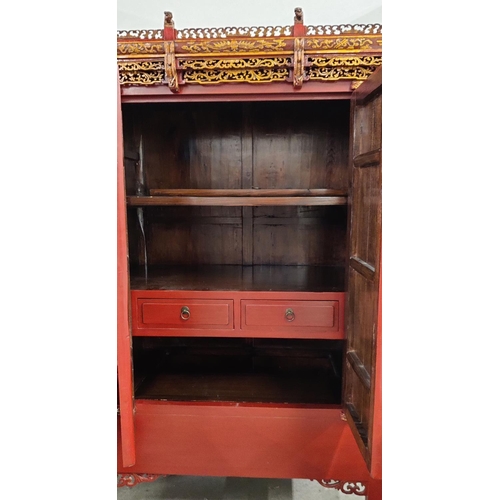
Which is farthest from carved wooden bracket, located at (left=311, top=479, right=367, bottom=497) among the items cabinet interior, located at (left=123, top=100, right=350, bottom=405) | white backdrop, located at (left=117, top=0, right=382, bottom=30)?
white backdrop, located at (left=117, top=0, right=382, bottom=30)

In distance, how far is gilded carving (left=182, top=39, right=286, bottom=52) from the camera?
1226 mm

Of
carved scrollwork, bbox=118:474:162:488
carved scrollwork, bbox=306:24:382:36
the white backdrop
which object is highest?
the white backdrop

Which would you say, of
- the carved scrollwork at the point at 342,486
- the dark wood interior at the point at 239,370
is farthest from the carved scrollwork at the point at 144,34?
the carved scrollwork at the point at 342,486

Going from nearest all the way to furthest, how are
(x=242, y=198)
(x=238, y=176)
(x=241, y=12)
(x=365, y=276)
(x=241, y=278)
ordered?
(x=365, y=276)
(x=242, y=198)
(x=241, y=278)
(x=241, y=12)
(x=238, y=176)

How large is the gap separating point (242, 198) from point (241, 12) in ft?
3.38

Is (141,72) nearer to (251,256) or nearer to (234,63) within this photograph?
(234,63)

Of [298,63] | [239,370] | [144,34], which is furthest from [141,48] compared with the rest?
[239,370]

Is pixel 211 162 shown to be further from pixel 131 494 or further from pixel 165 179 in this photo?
pixel 131 494

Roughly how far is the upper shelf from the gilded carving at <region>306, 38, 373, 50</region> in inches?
18.8

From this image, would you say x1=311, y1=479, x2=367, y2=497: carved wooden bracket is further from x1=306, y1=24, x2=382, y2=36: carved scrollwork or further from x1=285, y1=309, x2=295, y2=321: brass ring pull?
x1=306, y1=24, x2=382, y2=36: carved scrollwork

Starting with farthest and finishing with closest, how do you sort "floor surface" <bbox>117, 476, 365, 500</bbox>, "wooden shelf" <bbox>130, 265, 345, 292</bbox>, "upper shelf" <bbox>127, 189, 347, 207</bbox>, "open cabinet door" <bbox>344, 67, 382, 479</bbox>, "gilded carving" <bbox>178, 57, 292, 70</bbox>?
"floor surface" <bbox>117, 476, 365, 500</bbox>
"wooden shelf" <bbox>130, 265, 345, 292</bbox>
"upper shelf" <bbox>127, 189, 347, 207</bbox>
"gilded carving" <bbox>178, 57, 292, 70</bbox>
"open cabinet door" <bbox>344, 67, 382, 479</bbox>

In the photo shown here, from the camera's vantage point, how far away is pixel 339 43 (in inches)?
47.9

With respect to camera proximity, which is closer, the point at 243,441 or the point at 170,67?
the point at 170,67

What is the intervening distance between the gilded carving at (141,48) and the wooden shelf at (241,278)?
85 centimetres
